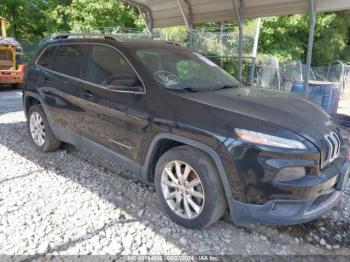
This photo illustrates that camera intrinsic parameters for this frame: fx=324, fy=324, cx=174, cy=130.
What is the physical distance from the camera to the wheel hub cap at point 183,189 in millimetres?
3014

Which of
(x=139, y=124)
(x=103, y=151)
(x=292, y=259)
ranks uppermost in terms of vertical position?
(x=139, y=124)

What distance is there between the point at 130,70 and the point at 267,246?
2.26m

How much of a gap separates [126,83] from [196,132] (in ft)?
3.40

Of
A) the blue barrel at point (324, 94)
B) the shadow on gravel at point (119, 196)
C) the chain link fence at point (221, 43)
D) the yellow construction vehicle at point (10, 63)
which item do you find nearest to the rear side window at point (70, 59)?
the shadow on gravel at point (119, 196)

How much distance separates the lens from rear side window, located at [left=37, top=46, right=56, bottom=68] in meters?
4.75

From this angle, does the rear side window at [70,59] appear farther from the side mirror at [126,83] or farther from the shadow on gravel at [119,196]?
the shadow on gravel at [119,196]

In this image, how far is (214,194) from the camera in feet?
9.37

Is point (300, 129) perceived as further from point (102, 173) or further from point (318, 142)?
point (102, 173)

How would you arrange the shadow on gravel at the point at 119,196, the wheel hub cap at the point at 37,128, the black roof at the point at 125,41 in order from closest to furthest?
the shadow on gravel at the point at 119,196 < the black roof at the point at 125,41 < the wheel hub cap at the point at 37,128

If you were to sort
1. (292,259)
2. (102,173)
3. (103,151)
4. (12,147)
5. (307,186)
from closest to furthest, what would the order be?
1. (307,186)
2. (292,259)
3. (103,151)
4. (102,173)
5. (12,147)

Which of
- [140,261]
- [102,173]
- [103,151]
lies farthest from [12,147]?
[140,261]

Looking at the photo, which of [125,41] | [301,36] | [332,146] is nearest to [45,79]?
[125,41]

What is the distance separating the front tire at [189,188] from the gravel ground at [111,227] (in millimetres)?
169

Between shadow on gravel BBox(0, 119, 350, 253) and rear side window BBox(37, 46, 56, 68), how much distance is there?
1346mm
